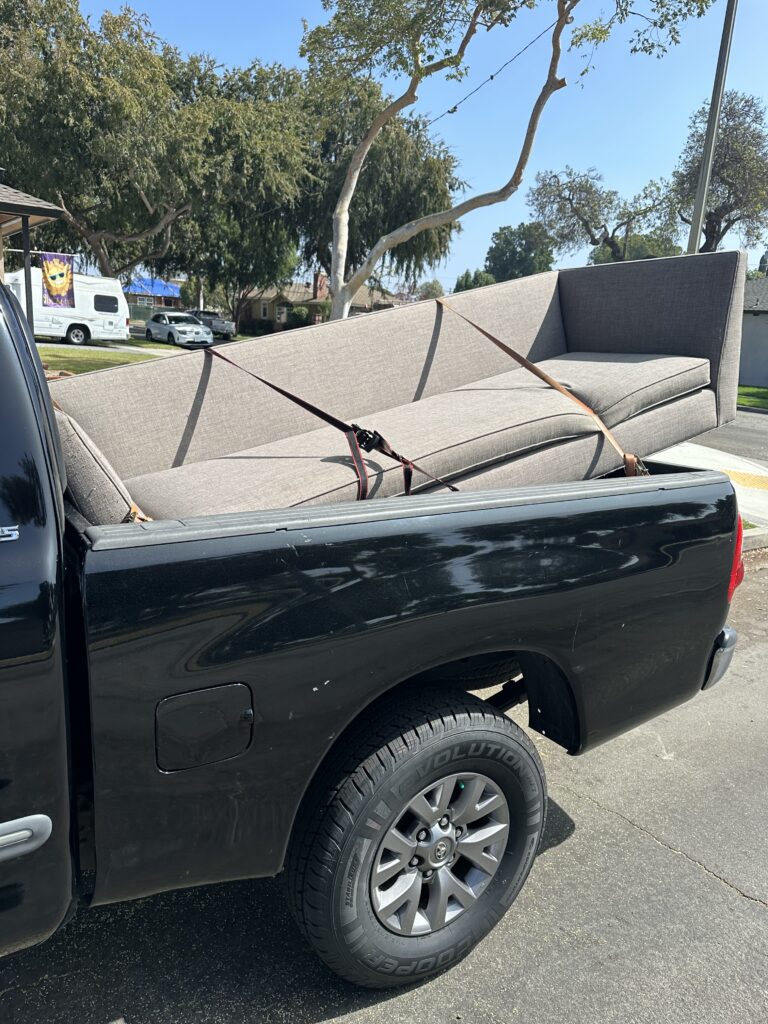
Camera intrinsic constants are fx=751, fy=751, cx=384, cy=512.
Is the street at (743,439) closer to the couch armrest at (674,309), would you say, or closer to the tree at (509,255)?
the couch armrest at (674,309)

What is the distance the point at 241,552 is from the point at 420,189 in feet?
111

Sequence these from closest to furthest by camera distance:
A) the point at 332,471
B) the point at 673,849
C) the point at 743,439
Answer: the point at 673,849
the point at 332,471
the point at 743,439

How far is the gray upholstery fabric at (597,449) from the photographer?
122 inches

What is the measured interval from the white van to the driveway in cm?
2937

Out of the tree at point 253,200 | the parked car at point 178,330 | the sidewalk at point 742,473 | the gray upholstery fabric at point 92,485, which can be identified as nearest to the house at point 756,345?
the tree at point 253,200

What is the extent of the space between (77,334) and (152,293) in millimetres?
30193

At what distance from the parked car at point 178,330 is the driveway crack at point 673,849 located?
35271mm

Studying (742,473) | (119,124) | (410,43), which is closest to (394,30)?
(410,43)

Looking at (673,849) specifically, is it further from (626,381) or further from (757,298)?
(757,298)

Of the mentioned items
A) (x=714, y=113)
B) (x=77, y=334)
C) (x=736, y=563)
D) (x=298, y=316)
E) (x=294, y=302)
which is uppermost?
(x=294, y=302)

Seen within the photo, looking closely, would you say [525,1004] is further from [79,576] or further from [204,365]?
[204,365]

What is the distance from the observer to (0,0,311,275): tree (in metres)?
20.8

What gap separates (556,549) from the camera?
6.61 feet

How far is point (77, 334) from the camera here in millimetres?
29031
